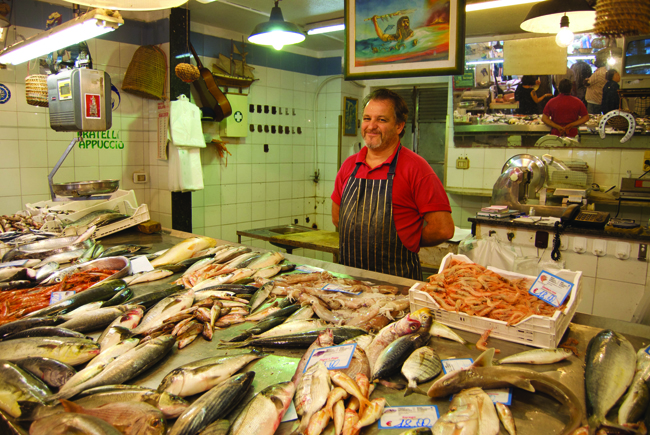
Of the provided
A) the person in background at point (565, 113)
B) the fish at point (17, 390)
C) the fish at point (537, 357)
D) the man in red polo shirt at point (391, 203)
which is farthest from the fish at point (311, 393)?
the person in background at point (565, 113)

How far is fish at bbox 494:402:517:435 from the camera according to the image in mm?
1287

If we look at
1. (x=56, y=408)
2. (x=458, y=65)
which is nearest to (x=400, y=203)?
(x=458, y=65)

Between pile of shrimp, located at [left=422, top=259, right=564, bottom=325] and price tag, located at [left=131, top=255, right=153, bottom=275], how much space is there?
1884 mm

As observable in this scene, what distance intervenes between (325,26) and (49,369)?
5.78 meters

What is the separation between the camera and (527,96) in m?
6.45

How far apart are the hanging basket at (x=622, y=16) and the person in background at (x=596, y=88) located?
3943mm

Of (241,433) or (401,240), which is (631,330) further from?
(241,433)

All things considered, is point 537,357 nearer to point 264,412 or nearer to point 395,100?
point 264,412

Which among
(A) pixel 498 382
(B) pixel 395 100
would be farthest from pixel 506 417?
(B) pixel 395 100

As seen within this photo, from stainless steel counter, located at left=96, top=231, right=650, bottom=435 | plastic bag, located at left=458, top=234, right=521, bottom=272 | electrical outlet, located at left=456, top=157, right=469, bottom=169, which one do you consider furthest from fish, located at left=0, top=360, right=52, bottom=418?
electrical outlet, located at left=456, top=157, right=469, bottom=169

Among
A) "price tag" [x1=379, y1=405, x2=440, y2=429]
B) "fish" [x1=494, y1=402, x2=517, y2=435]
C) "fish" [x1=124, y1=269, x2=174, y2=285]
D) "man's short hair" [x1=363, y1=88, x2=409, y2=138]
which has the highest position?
"man's short hair" [x1=363, y1=88, x2=409, y2=138]

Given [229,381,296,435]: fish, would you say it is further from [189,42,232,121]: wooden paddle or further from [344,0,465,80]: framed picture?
[189,42,232,121]: wooden paddle

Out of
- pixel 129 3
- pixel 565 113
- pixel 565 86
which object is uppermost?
pixel 565 86

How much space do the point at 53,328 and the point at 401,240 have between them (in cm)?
A: 210
